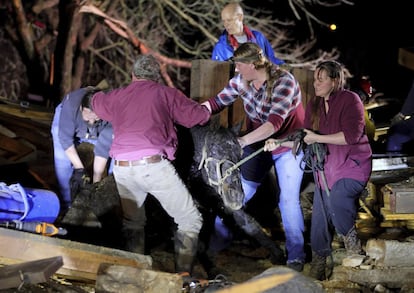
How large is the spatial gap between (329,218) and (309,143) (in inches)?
34.5

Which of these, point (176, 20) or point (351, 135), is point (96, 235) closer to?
point (351, 135)

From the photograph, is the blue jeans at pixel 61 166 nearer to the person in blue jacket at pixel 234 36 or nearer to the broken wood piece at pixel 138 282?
the person in blue jacket at pixel 234 36

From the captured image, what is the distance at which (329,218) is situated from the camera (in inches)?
250

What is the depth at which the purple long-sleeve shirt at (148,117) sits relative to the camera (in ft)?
17.9

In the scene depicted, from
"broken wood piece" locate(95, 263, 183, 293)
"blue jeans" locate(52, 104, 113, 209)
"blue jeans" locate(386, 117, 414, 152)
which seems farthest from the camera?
"blue jeans" locate(386, 117, 414, 152)

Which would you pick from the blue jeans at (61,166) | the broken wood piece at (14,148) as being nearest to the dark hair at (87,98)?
the blue jeans at (61,166)

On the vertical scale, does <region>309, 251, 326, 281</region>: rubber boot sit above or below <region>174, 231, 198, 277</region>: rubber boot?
below

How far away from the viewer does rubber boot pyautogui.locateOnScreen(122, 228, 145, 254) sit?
6023 millimetres

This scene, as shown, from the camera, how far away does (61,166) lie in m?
7.51

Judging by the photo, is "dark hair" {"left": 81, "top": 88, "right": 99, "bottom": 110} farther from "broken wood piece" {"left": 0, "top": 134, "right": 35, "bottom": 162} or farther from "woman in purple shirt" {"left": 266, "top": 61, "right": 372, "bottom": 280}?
"broken wood piece" {"left": 0, "top": 134, "right": 35, "bottom": 162}

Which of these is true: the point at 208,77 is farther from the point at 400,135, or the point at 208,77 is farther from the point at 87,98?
the point at 400,135

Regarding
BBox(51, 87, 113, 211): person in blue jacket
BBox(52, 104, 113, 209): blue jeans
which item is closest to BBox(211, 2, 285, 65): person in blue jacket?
BBox(51, 87, 113, 211): person in blue jacket

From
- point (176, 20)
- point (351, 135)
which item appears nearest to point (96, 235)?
point (351, 135)

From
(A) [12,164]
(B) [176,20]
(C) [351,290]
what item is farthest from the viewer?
(B) [176,20]
